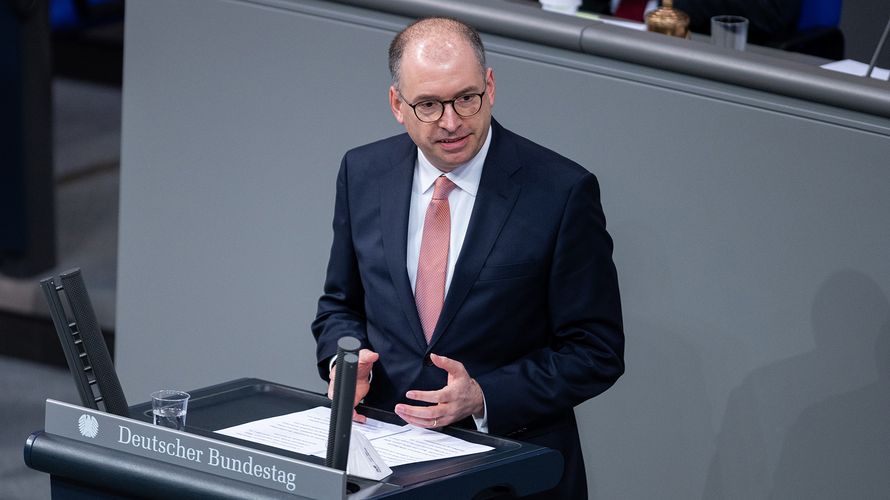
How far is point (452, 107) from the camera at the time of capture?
8.27 ft

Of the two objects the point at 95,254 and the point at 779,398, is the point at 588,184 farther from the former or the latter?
the point at 95,254

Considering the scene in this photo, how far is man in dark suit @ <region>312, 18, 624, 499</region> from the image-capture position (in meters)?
2.55

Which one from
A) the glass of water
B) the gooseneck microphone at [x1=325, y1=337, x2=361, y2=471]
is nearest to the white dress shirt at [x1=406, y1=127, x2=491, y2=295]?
the glass of water

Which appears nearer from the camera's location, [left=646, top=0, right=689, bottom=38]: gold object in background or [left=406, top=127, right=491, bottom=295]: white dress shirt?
[left=406, top=127, right=491, bottom=295]: white dress shirt

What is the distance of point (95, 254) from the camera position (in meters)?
6.54

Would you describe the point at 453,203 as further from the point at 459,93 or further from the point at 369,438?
the point at 369,438

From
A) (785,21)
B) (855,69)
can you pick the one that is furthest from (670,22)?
(785,21)

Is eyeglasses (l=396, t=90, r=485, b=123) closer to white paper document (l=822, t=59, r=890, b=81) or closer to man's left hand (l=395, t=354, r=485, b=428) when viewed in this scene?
man's left hand (l=395, t=354, r=485, b=428)

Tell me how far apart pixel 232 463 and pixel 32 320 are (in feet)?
12.7

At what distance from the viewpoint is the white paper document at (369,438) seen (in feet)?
7.45

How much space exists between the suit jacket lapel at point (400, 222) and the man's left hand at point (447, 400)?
0.18 meters

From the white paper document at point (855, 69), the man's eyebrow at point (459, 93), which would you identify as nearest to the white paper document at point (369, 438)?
the man's eyebrow at point (459, 93)

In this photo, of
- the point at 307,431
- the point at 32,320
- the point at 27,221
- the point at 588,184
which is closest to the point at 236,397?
the point at 307,431

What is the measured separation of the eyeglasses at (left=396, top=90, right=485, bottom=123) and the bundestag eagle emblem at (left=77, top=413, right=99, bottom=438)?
78 centimetres
